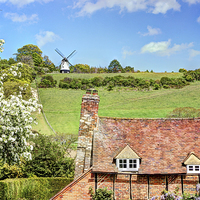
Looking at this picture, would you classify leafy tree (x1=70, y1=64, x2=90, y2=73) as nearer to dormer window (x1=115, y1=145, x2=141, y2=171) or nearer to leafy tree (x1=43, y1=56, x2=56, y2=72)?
leafy tree (x1=43, y1=56, x2=56, y2=72)

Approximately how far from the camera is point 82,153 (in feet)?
49.1

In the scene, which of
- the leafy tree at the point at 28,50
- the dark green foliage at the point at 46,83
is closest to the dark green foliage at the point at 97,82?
the dark green foliage at the point at 46,83

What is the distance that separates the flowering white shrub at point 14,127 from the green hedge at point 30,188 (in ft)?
21.7

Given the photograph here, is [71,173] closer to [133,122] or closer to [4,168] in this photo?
[4,168]

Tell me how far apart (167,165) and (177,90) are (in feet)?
217

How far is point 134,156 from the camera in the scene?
13.8 m

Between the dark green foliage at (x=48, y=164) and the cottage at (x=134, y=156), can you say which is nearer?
Answer: the cottage at (x=134, y=156)

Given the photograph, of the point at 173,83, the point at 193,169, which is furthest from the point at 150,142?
the point at 173,83

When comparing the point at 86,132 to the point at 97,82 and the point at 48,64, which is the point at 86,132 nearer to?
the point at 97,82

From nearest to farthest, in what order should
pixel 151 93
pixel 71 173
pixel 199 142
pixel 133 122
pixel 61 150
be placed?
pixel 199 142 < pixel 133 122 < pixel 71 173 < pixel 61 150 < pixel 151 93

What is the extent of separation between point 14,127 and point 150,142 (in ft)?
25.0

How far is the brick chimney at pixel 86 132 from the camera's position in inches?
584

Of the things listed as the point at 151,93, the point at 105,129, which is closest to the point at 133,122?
the point at 105,129

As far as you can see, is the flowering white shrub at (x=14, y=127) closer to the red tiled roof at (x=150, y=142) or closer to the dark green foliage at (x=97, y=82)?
the red tiled roof at (x=150, y=142)
